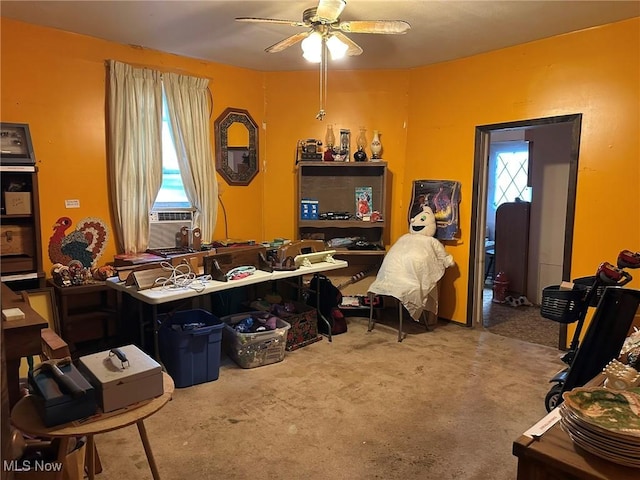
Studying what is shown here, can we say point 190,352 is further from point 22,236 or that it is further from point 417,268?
point 417,268

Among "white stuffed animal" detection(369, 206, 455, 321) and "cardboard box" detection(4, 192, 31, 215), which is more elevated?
"cardboard box" detection(4, 192, 31, 215)

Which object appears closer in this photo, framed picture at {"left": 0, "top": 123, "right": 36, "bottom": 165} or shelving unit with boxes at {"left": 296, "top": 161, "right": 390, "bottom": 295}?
framed picture at {"left": 0, "top": 123, "right": 36, "bottom": 165}

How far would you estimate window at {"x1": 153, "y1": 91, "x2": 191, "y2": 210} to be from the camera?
4035 mm

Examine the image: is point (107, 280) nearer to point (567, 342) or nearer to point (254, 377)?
point (254, 377)

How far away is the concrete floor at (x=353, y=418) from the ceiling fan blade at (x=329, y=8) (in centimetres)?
228

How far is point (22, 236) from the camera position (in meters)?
3.21

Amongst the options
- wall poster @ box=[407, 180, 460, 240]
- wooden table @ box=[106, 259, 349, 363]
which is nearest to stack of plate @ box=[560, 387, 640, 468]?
wooden table @ box=[106, 259, 349, 363]

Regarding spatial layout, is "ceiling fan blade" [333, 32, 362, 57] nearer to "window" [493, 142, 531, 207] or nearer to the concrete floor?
the concrete floor

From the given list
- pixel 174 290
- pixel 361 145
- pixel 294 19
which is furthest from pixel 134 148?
pixel 361 145

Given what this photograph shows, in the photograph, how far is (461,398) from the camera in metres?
2.96

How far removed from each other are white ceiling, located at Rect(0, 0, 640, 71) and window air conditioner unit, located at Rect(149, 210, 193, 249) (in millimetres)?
1376

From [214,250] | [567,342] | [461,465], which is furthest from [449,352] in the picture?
[214,250]

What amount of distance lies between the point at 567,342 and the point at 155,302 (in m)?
3.15

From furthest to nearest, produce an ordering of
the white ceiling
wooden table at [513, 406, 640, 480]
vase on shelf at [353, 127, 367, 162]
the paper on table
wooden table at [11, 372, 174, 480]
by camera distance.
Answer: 1. vase on shelf at [353, 127, 367, 162]
2. the white ceiling
3. wooden table at [11, 372, 174, 480]
4. the paper on table
5. wooden table at [513, 406, 640, 480]
